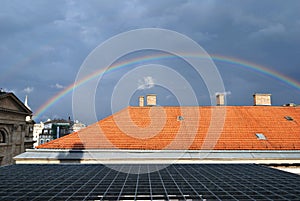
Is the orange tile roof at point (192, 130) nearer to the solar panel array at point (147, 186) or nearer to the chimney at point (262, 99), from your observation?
the chimney at point (262, 99)

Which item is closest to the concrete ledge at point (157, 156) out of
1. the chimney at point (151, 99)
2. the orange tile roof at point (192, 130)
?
the orange tile roof at point (192, 130)

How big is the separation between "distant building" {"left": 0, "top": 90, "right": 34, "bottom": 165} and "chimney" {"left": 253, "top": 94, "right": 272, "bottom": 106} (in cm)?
3685

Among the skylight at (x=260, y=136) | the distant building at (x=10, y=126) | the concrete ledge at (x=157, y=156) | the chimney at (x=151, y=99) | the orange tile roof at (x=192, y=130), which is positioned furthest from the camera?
the distant building at (x=10, y=126)

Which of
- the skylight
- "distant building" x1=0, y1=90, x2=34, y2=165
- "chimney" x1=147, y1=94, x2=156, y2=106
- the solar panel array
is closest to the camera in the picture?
the solar panel array

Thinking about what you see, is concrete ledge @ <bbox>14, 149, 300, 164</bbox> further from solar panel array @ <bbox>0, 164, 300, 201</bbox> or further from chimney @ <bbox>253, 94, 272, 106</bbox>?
chimney @ <bbox>253, 94, 272, 106</bbox>

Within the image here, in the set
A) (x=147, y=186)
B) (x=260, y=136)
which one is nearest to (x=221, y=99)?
(x=260, y=136)

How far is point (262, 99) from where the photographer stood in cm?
3353

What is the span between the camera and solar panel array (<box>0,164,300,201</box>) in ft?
25.5

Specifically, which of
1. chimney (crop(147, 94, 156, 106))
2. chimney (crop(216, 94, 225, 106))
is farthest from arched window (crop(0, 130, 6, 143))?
chimney (crop(216, 94, 225, 106))

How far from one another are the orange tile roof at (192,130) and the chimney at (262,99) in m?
4.42

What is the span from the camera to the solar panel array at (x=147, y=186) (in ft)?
25.5

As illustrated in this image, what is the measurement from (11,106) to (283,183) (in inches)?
1498

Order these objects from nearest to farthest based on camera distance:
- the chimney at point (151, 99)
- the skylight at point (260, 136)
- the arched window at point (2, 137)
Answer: the skylight at point (260, 136)
the chimney at point (151, 99)
the arched window at point (2, 137)

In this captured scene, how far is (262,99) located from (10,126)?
128 feet
